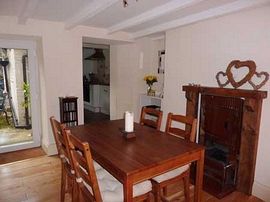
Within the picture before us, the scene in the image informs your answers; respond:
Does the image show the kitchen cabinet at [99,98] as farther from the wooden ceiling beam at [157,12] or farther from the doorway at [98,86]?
the wooden ceiling beam at [157,12]

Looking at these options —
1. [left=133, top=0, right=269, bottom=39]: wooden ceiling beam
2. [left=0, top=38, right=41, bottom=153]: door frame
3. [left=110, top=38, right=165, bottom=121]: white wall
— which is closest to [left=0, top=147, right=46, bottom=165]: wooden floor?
[left=0, top=38, right=41, bottom=153]: door frame

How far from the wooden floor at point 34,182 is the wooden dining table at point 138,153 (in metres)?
0.87

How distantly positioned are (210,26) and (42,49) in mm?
2544

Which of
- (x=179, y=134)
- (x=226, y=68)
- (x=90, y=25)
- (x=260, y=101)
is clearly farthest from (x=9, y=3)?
(x=260, y=101)

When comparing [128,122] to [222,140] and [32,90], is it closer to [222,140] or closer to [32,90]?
[222,140]

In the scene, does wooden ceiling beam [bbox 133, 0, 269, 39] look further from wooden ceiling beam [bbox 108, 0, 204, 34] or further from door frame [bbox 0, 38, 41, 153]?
door frame [bbox 0, 38, 41, 153]

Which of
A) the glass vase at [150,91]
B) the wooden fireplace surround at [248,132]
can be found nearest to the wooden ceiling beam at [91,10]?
the wooden fireplace surround at [248,132]

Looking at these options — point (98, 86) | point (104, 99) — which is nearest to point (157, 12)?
point (104, 99)

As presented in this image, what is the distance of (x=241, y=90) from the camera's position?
2.35 metres

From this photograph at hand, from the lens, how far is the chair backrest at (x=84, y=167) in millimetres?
1420

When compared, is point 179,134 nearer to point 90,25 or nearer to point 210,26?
point 210,26

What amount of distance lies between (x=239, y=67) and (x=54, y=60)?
2.73 meters

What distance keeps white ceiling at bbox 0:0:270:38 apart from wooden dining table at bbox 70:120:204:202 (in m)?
1.35

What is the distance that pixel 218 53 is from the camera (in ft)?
8.98
